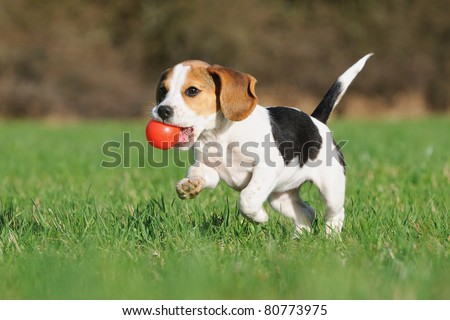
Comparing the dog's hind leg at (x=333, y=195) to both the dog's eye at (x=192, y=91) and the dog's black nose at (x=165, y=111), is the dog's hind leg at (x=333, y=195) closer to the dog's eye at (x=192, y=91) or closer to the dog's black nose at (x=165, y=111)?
the dog's eye at (x=192, y=91)

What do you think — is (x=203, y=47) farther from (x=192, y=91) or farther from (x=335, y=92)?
(x=192, y=91)

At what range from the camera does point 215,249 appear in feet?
13.6

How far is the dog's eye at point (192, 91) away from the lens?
444cm

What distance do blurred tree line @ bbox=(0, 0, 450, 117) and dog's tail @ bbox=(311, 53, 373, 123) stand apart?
26.3m

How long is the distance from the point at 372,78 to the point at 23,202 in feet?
93.1

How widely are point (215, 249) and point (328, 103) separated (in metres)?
1.83

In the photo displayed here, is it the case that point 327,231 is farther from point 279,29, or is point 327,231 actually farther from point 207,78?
point 279,29

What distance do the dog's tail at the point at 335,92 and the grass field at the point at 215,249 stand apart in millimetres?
742

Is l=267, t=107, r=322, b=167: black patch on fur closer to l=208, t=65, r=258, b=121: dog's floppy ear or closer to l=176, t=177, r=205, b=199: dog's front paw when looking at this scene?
l=208, t=65, r=258, b=121: dog's floppy ear

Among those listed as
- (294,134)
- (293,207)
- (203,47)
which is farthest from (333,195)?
(203,47)

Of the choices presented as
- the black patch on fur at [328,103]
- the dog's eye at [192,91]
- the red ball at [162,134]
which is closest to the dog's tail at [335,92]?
the black patch on fur at [328,103]

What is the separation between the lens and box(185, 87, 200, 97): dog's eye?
444 centimetres


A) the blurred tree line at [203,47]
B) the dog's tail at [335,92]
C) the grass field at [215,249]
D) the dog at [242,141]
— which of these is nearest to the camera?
the grass field at [215,249]

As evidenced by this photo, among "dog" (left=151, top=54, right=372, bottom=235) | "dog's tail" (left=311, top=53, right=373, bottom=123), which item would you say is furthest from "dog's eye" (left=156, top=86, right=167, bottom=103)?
"dog's tail" (left=311, top=53, right=373, bottom=123)
